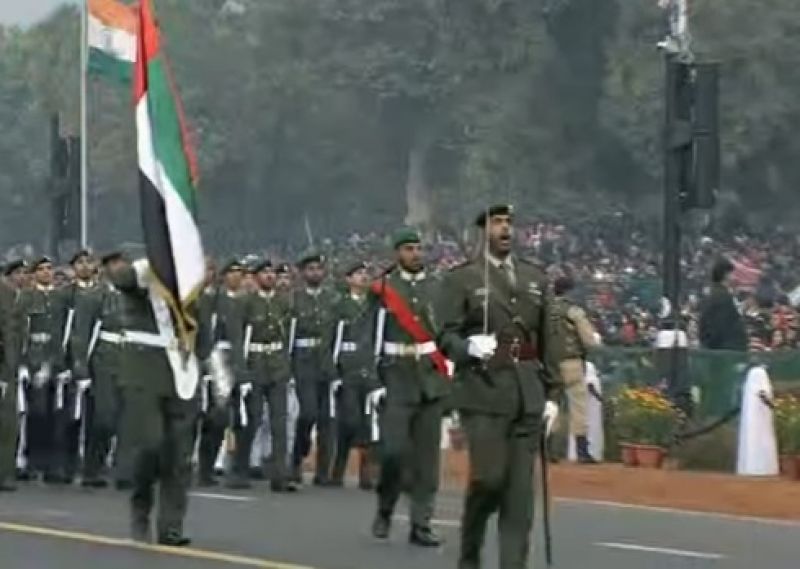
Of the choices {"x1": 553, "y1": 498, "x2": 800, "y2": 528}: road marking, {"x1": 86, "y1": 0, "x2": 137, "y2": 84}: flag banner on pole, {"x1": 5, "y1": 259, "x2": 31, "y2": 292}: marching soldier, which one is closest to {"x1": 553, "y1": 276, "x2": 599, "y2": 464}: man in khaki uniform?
{"x1": 553, "y1": 498, "x2": 800, "y2": 528}: road marking

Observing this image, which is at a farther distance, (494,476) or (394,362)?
(394,362)

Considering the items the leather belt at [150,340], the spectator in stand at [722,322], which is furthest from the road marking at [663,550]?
the spectator in stand at [722,322]

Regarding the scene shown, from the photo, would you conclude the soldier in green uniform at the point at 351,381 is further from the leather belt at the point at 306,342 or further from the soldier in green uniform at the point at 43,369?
the soldier in green uniform at the point at 43,369

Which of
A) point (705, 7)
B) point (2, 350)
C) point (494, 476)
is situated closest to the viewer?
point (494, 476)

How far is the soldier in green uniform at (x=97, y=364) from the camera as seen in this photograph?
24.2m

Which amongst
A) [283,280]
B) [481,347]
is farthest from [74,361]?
[481,347]

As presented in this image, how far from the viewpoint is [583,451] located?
87.9 feet

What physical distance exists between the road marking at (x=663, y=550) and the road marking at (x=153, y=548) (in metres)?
2.81

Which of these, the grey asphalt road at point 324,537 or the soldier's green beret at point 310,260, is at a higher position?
the soldier's green beret at point 310,260

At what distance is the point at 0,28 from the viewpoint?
101 meters

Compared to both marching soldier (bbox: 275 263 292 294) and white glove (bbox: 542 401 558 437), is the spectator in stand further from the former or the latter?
white glove (bbox: 542 401 558 437)

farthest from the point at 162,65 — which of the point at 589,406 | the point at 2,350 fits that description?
the point at 589,406

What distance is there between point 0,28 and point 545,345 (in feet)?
289

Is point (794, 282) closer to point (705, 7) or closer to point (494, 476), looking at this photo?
point (705, 7)
